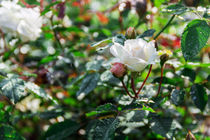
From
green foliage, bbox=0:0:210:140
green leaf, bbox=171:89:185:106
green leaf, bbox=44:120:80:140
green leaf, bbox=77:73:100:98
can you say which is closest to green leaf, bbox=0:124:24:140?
green foliage, bbox=0:0:210:140

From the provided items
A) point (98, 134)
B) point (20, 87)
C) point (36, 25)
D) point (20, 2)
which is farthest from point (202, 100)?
point (20, 2)

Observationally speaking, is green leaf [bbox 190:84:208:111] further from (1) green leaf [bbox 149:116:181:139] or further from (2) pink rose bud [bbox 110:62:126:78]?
(2) pink rose bud [bbox 110:62:126:78]

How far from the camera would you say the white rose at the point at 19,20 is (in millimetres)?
936

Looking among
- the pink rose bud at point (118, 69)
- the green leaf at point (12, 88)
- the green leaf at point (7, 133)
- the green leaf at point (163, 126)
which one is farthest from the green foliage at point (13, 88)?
the green leaf at point (163, 126)

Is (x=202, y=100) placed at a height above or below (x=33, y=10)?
below

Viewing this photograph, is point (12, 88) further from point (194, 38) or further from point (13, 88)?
point (194, 38)

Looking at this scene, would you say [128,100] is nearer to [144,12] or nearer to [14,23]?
[144,12]

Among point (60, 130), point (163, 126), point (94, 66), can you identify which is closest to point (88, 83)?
point (94, 66)

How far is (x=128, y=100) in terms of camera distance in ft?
2.38

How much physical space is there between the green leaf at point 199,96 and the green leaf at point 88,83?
0.36 meters

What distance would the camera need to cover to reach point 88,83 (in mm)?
859

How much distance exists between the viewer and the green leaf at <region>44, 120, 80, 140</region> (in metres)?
0.81

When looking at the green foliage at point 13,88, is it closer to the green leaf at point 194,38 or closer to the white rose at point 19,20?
the white rose at point 19,20

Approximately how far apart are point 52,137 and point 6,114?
19 centimetres
